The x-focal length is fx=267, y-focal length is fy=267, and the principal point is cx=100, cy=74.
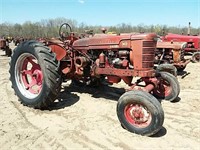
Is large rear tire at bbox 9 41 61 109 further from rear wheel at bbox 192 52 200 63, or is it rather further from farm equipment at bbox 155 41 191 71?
rear wheel at bbox 192 52 200 63

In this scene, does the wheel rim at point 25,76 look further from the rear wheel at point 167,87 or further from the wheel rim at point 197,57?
the wheel rim at point 197,57

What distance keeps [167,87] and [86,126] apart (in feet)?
7.48

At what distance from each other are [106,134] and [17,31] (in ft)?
169

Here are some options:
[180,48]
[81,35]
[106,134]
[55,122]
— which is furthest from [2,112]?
[180,48]

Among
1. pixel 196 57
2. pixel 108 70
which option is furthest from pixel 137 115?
pixel 196 57

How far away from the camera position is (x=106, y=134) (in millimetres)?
3916

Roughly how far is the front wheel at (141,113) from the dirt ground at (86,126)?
12 centimetres

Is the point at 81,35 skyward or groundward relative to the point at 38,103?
Answer: skyward

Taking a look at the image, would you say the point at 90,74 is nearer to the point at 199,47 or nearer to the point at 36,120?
the point at 36,120

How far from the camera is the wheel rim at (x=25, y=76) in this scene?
5391mm

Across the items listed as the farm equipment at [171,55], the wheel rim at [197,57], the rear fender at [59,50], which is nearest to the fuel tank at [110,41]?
the rear fender at [59,50]

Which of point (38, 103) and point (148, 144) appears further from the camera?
point (38, 103)

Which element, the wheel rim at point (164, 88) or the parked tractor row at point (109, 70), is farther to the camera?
the wheel rim at point (164, 88)

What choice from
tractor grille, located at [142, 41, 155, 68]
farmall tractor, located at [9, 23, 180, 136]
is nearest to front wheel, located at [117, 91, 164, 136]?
farmall tractor, located at [9, 23, 180, 136]
